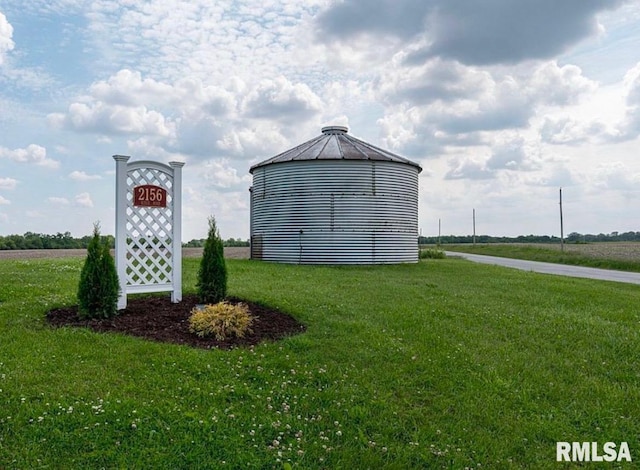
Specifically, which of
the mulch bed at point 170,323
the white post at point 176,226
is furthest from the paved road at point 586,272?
the white post at point 176,226

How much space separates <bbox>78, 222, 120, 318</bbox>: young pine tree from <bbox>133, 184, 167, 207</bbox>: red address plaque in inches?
39.3

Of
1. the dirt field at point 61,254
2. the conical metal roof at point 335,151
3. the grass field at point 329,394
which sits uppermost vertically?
the conical metal roof at point 335,151

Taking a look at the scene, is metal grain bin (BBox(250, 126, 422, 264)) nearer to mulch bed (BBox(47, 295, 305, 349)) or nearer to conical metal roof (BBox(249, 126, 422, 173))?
conical metal roof (BBox(249, 126, 422, 173))

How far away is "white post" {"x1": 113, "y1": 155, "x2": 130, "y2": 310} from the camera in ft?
25.2

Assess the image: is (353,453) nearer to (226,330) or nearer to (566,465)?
(566,465)

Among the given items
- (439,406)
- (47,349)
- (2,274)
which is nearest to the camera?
(439,406)

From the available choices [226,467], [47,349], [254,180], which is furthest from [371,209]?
[226,467]

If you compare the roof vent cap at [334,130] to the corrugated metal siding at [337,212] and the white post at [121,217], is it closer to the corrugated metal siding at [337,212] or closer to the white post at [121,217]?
the corrugated metal siding at [337,212]

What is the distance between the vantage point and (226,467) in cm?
363

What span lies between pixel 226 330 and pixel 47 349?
6.52 feet

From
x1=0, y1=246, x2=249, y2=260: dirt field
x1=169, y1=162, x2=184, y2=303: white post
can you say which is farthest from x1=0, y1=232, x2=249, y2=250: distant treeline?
x1=169, y1=162, x2=184, y2=303: white post

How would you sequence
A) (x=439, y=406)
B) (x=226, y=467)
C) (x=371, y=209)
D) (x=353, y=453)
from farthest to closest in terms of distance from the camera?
(x=371, y=209)
(x=439, y=406)
(x=353, y=453)
(x=226, y=467)

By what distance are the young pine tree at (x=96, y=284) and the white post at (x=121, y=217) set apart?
0.64 meters

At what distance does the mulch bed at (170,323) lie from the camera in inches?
249
